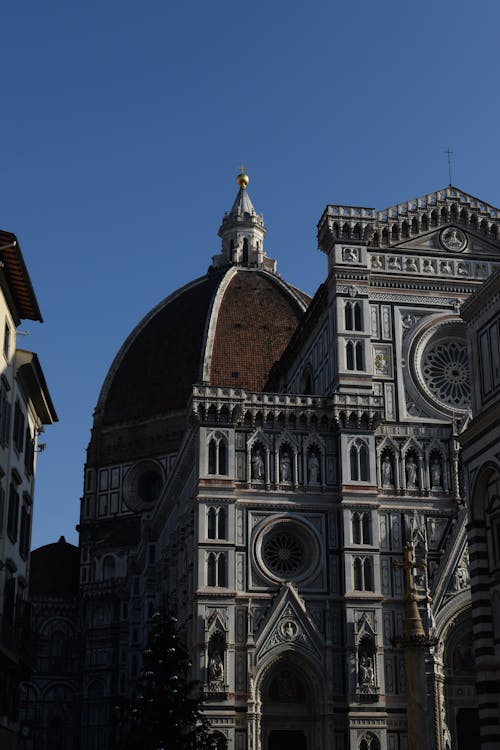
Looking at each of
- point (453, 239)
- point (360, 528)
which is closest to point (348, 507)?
point (360, 528)

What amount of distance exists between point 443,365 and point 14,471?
21848 mm

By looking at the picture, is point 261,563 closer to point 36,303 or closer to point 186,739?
point 186,739

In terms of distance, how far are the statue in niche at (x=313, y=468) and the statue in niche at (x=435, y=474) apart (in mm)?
4623

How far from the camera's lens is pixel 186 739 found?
32.4 metres

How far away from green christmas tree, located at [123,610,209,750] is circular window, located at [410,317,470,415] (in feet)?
53.5

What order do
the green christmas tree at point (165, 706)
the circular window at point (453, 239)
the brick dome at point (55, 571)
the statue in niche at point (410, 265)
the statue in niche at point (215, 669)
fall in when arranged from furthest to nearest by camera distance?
the brick dome at point (55, 571) < the circular window at point (453, 239) < the statue in niche at point (410, 265) < the statue in niche at point (215, 669) < the green christmas tree at point (165, 706)

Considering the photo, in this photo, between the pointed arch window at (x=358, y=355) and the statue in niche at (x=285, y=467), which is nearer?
the statue in niche at (x=285, y=467)

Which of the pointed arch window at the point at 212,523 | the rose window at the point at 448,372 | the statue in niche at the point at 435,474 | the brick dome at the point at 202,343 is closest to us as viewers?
the pointed arch window at the point at 212,523

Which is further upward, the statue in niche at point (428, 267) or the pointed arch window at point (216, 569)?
the statue in niche at point (428, 267)

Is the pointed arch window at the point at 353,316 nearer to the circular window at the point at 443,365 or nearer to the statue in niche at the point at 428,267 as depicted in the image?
the circular window at the point at 443,365

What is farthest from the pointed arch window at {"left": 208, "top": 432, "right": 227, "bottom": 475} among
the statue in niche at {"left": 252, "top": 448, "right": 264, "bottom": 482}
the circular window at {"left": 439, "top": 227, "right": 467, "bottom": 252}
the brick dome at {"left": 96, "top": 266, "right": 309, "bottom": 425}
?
the brick dome at {"left": 96, "top": 266, "right": 309, "bottom": 425}

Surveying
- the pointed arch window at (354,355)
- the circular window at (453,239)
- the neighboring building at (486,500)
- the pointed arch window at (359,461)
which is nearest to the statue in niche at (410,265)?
the circular window at (453,239)

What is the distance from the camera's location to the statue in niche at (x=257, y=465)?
43.4 m

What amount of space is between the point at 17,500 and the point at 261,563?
12.9 meters
